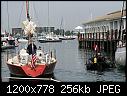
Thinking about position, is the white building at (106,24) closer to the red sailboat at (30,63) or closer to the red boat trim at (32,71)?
the red sailboat at (30,63)

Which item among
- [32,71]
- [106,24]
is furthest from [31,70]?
[106,24]

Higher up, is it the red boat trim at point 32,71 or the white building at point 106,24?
the white building at point 106,24

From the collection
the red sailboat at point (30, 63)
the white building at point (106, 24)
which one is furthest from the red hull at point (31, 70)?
the white building at point (106, 24)

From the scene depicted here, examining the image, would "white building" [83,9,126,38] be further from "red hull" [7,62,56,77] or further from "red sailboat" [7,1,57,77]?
"red hull" [7,62,56,77]

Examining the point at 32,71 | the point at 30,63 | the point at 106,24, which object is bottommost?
the point at 32,71

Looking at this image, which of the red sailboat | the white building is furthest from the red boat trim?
the white building

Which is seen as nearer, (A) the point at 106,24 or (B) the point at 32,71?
(B) the point at 32,71

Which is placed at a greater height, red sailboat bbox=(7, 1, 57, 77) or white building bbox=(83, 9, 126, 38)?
white building bbox=(83, 9, 126, 38)

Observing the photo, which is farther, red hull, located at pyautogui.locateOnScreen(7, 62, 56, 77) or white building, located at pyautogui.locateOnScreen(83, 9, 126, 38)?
white building, located at pyautogui.locateOnScreen(83, 9, 126, 38)

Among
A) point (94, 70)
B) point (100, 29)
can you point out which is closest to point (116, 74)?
point (94, 70)

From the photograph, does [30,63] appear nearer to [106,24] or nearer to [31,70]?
[31,70]

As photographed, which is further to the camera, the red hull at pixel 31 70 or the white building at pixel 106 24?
the white building at pixel 106 24

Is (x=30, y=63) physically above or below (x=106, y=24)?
below

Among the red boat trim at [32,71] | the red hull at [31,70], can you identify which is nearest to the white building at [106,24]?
the red hull at [31,70]
